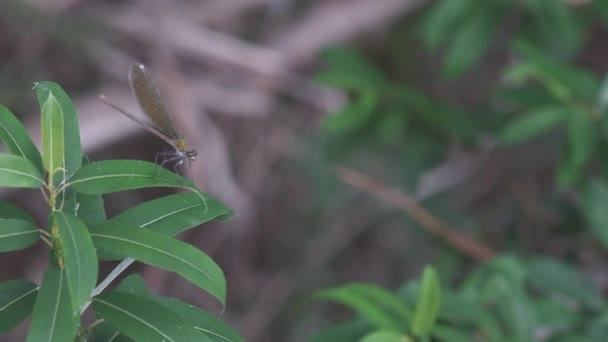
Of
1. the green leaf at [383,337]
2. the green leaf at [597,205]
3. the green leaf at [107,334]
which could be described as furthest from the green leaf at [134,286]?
the green leaf at [597,205]

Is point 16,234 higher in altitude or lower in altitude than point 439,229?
lower

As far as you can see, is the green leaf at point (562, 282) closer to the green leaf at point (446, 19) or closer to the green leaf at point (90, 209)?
the green leaf at point (446, 19)

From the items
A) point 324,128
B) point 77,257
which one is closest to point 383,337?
point 77,257

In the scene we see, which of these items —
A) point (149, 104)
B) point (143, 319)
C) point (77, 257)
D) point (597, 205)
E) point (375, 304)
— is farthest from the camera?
point (597, 205)

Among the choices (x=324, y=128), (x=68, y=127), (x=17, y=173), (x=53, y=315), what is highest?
(x=324, y=128)

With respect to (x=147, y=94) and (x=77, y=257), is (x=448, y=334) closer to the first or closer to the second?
(x=147, y=94)

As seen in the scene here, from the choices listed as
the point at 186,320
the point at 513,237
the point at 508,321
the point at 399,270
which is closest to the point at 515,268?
the point at 508,321
